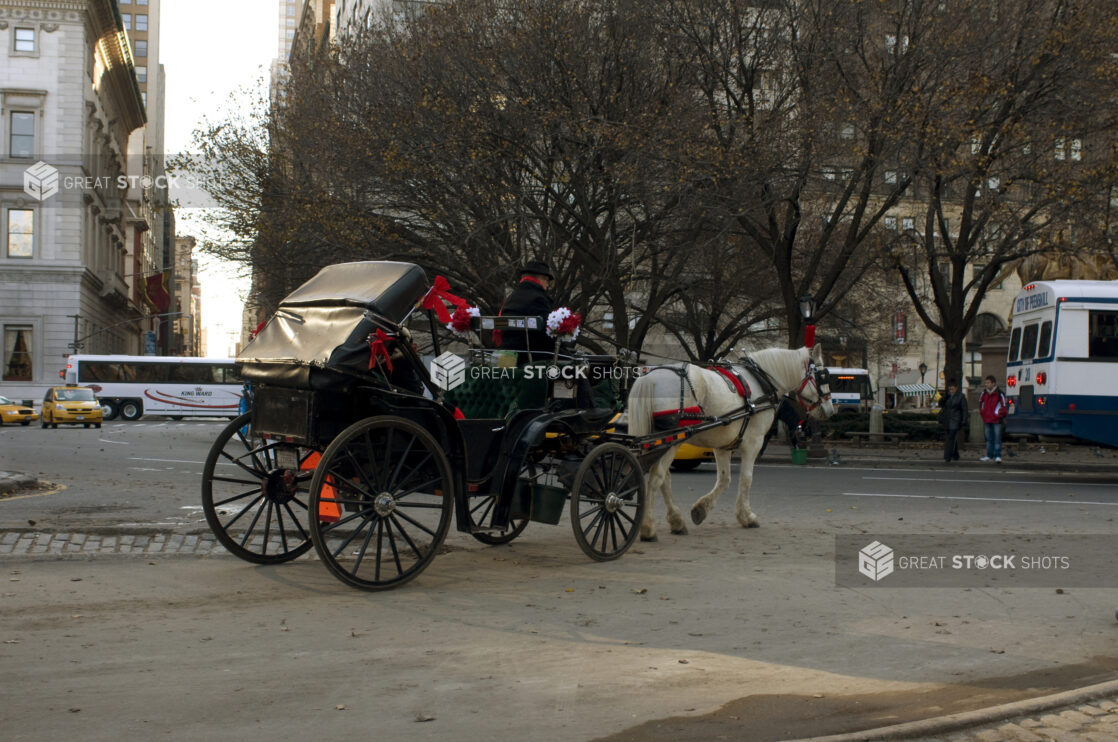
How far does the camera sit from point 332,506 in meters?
9.56

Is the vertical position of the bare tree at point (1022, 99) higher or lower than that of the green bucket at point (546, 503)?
higher

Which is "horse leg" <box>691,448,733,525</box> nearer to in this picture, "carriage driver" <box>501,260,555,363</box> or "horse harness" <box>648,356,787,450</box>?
"horse harness" <box>648,356,787,450</box>

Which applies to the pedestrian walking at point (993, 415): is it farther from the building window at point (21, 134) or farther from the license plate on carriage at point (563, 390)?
the building window at point (21, 134)

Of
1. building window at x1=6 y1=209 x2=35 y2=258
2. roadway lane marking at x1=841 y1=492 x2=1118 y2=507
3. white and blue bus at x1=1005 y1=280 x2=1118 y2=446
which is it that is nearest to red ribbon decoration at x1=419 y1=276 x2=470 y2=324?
roadway lane marking at x1=841 y1=492 x2=1118 y2=507

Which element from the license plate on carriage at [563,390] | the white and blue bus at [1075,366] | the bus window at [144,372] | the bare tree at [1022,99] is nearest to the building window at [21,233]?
the bus window at [144,372]

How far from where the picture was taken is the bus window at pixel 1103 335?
787 inches

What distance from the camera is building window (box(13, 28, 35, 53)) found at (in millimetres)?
60562

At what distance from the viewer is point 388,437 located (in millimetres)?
7355

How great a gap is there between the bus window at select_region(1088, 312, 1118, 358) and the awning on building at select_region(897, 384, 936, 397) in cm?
5255

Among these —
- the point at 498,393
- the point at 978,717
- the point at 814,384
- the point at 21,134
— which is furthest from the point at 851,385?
the point at 978,717

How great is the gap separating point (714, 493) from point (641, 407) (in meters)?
1.26

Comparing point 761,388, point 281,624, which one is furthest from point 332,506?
point 761,388

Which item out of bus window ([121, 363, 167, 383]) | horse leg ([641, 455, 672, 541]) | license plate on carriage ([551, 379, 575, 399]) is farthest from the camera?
bus window ([121, 363, 167, 383])

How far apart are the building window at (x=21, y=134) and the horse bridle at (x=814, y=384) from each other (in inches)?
2341
